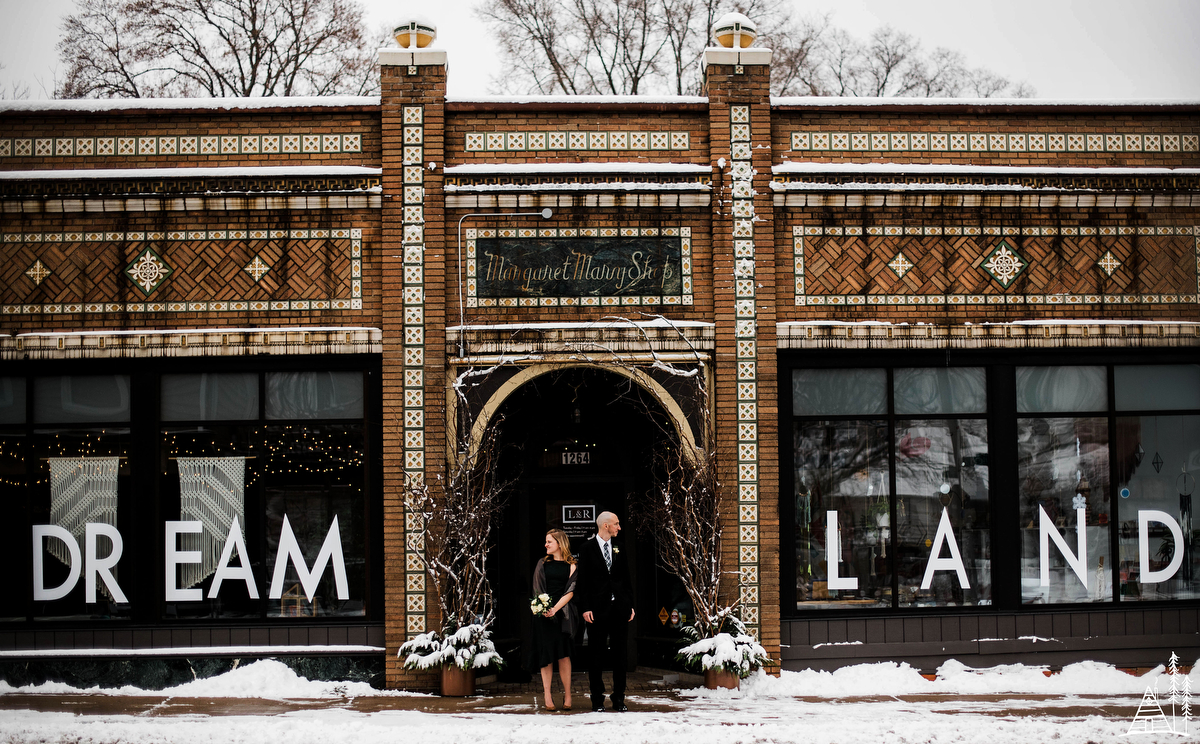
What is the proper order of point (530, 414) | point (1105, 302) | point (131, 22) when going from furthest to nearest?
1. point (131, 22)
2. point (530, 414)
3. point (1105, 302)

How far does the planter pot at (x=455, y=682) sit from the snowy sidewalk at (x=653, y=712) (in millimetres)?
221

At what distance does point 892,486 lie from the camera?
10.8 m

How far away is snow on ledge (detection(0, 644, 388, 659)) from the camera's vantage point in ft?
33.6

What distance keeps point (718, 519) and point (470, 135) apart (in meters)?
4.93

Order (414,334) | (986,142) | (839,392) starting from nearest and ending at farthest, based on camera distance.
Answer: (414,334)
(839,392)
(986,142)

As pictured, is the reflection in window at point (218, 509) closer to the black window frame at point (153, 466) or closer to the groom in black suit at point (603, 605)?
the black window frame at point (153, 466)

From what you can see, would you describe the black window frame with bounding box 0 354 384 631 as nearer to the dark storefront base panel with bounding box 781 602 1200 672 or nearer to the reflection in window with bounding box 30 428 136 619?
the reflection in window with bounding box 30 428 136 619

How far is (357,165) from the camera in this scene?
1069cm

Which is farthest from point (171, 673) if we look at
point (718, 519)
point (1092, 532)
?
point (1092, 532)

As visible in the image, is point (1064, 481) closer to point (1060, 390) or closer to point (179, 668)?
point (1060, 390)

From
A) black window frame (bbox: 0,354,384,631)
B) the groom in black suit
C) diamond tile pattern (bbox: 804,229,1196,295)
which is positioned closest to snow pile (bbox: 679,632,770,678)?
the groom in black suit

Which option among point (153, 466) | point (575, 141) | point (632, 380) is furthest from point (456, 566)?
point (575, 141)

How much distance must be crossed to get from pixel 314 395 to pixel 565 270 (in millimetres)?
3042

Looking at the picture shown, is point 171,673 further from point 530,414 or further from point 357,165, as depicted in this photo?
point 357,165
